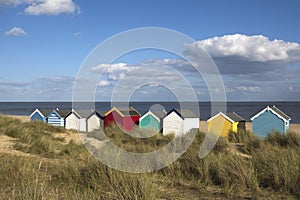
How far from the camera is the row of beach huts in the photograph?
20.9 meters

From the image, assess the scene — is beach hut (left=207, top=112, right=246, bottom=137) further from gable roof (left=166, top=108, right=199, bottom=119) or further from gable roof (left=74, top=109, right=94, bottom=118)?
gable roof (left=74, top=109, right=94, bottom=118)

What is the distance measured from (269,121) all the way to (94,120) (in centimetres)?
1232

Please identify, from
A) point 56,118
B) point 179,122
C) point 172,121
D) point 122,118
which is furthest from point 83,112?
point 179,122

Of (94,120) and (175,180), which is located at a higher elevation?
(94,120)

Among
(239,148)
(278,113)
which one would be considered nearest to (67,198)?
(239,148)

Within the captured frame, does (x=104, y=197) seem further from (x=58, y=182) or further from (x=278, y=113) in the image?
(x=278, y=113)

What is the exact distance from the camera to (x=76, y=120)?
26172 mm

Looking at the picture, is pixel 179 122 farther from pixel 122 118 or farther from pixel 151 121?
pixel 122 118

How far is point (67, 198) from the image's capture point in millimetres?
4805

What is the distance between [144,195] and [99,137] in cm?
1546

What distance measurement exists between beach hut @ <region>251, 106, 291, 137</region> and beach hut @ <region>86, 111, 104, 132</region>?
1084cm

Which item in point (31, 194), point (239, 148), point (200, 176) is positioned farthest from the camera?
point (239, 148)

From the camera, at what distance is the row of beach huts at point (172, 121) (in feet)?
68.5

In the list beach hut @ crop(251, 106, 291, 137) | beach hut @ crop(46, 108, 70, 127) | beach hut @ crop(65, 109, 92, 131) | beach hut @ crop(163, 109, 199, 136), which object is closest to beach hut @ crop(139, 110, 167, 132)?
beach hut @ crop(163, 109, 199, 136)
